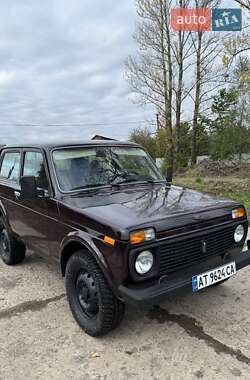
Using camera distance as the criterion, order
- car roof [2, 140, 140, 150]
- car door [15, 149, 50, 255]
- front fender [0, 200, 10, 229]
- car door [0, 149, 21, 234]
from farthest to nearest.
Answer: front fender [0, 200, 10, 229]
car door [0, 149, 21, 234]
car roof [2, 140, 140, 150]
car door [15, 149, 50, 255]

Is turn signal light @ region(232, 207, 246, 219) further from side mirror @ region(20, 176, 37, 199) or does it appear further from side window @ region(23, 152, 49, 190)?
side mirror @ region(20, 176, 37, 199)

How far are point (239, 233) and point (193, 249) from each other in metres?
0.79

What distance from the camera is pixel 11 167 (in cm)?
504

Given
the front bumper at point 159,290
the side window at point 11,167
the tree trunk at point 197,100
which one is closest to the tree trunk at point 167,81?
the tree trunk at point 197,100

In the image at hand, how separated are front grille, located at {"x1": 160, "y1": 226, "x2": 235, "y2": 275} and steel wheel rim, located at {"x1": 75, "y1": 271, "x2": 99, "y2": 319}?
28.3 inches

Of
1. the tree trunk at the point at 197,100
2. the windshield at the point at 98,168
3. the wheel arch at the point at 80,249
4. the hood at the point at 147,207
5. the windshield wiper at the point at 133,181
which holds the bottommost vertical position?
the wheel arch at the point at 80,249

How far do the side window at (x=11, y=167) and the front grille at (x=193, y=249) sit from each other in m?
2.70

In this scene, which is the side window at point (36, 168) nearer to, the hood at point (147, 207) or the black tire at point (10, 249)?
the hood at point (147, 207)

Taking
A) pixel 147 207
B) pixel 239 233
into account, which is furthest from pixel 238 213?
pixel 147 207

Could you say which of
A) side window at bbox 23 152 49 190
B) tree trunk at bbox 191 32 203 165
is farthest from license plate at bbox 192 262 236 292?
tree trunk at bbox 191 32 203 165

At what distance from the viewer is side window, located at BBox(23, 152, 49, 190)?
3966mm

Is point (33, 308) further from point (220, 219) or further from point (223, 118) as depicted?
point (223, 118)

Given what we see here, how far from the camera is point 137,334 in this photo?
10.7ft

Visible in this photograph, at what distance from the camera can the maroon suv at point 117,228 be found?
2.83m
